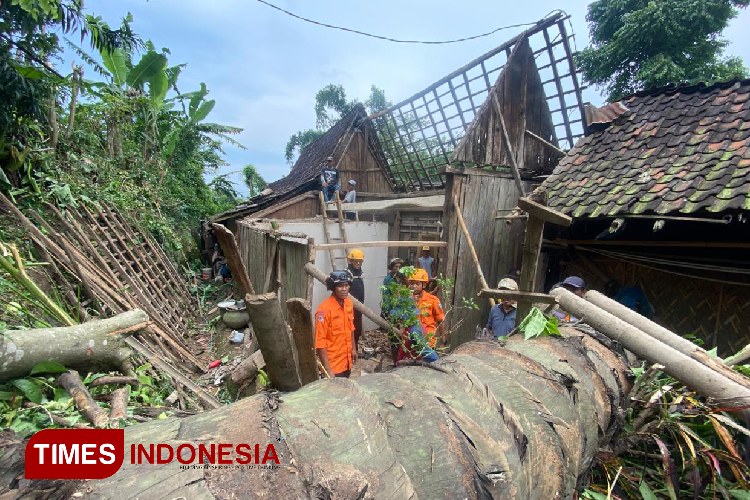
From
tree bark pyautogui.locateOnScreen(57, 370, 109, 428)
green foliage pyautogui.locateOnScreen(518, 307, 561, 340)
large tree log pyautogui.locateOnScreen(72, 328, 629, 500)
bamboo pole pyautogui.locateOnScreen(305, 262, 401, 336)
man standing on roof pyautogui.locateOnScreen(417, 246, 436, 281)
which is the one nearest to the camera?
large tree log pyautogui.locateOnScreen(72, 328, 629, 500)

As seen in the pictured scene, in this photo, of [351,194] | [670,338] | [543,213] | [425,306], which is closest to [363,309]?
[425,306]

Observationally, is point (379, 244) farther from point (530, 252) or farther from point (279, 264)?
point (530, 252)

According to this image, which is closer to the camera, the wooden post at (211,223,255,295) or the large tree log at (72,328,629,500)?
the large tree log at (72,328,629,500)

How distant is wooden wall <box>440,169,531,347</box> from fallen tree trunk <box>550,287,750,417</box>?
4139 millimetres

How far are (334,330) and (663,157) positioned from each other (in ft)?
16.0

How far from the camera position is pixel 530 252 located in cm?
284

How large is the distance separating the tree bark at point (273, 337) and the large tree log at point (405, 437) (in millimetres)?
577

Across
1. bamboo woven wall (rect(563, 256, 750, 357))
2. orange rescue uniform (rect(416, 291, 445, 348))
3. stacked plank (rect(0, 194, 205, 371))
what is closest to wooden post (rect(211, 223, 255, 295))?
stacked plank (rect(0, 194, 205, 371))

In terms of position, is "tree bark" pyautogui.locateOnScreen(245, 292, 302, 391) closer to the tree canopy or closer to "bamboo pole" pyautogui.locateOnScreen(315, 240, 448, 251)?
"bamboo pole" pyautogui.locateOnScreen(315, 240, 448, 251)

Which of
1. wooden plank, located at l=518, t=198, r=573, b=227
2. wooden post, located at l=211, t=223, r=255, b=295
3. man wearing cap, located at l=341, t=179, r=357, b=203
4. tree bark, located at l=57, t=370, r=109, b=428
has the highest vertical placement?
man wearing cap, located at l=341, t=179, r=357, b=203

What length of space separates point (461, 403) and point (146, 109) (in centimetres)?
Result: 1502

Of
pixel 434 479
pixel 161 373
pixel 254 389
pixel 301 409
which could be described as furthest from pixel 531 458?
pixel 161 373

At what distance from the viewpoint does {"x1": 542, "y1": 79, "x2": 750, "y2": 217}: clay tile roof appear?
4094 millimetres

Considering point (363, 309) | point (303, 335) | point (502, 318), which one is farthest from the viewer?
point (363, 309)
